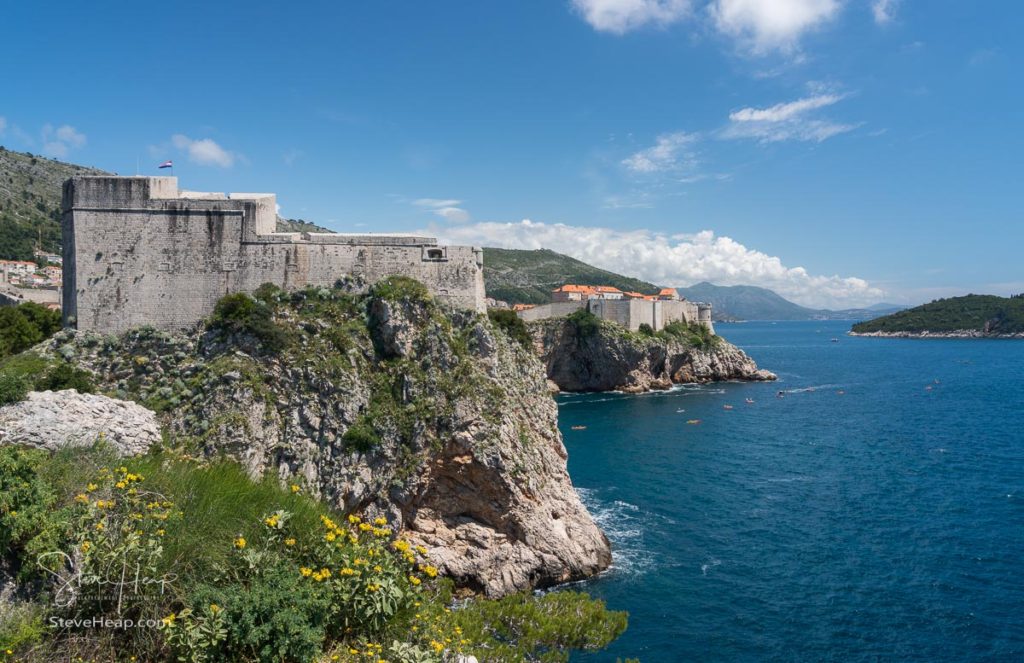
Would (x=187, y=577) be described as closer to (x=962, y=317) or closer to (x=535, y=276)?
(x=535, y=276)

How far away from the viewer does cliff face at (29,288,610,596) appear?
1919cm

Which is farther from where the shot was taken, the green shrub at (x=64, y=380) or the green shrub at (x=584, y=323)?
the green shrub at (x=584, y=323)

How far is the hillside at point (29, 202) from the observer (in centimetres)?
7288

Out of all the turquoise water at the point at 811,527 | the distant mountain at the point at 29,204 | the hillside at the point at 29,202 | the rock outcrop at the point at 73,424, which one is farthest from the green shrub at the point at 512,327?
the hillside at the point at 29,202

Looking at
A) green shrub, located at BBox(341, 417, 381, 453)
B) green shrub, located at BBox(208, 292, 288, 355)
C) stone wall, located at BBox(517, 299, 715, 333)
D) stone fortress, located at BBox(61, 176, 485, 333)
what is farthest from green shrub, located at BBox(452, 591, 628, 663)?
stone wall, located at BBox(517, 299, 715, 333)

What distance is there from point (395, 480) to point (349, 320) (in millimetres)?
6025

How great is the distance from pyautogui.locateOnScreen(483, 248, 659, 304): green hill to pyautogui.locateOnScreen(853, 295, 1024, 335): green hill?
62.2m

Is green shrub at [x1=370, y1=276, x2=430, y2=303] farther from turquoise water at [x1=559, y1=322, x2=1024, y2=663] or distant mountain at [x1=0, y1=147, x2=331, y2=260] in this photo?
distant mountain at [x1=0, y1=147, x2=331, y2=260]

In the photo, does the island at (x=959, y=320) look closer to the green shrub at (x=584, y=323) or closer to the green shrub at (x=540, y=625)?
the green shrub at (x=584, y=323)

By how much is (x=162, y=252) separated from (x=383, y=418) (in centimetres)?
979

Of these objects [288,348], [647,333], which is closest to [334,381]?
[288,348]

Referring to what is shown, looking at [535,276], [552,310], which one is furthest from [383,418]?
[535,276]

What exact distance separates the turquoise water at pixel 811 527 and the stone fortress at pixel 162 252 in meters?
16.6

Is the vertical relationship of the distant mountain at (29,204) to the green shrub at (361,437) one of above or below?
above
